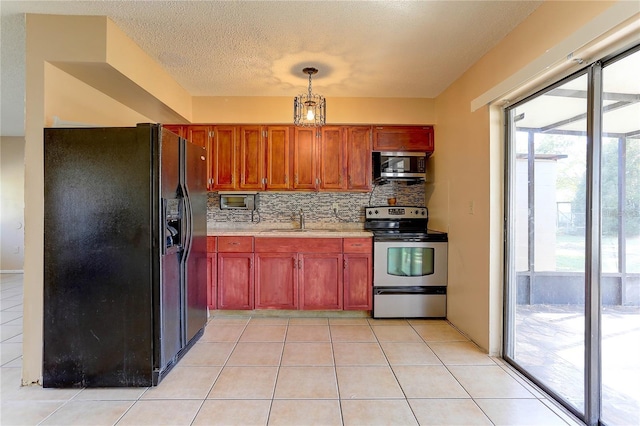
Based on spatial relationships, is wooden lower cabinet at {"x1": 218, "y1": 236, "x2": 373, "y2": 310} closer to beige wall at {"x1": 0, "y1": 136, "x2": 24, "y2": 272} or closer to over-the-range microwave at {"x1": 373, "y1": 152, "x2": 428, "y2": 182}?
over-the-range microwave at {"x1": 373, "y1": 152, "x2": 428, "y2": 182}

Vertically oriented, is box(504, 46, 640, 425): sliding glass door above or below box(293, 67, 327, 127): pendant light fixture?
below

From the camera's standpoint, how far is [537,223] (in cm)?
227

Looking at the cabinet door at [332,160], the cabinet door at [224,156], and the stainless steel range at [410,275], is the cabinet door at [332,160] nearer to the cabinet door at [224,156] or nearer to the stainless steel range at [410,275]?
the stainless steel range at [410,275]

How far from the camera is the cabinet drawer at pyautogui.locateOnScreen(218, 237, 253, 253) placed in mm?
3447

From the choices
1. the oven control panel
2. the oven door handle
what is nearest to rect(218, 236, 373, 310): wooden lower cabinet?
the oven door handle

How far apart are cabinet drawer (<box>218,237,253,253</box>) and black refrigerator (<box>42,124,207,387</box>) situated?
1.33m

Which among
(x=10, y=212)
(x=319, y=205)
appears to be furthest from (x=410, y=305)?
(x=10, y=212)

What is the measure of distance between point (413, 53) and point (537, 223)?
1600 mm

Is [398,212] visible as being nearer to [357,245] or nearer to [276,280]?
[357,245]

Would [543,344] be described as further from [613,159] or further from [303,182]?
[303,182]

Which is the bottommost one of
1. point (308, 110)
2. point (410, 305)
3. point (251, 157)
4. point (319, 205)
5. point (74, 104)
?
point (410, 305)

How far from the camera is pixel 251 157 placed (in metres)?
3.77

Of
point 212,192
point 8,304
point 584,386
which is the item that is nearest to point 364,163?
point 212,192

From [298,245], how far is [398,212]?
136 centimetres
